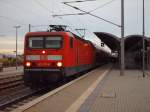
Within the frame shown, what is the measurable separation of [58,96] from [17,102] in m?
2.34

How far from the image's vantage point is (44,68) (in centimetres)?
1948

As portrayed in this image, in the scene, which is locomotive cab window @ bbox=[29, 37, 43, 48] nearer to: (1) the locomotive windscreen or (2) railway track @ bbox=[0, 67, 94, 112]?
(1) the locomotive windscreen

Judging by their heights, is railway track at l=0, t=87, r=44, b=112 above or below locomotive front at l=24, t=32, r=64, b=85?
below

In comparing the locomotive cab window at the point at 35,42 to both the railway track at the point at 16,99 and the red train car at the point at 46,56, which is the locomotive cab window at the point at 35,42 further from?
the railway track at the point at 16,99

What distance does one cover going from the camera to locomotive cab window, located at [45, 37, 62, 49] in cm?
1983

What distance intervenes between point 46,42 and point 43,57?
0.92 m

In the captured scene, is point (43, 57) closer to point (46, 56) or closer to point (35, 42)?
point (46, 56)

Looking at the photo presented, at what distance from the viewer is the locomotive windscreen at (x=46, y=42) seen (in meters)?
19.8

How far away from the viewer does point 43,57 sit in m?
19.7

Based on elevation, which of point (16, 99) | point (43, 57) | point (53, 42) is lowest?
point (16, 99)

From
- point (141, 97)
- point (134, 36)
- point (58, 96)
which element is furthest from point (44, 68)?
point (134, 36)

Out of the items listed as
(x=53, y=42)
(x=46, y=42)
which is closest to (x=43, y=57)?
(x=46, y=42)

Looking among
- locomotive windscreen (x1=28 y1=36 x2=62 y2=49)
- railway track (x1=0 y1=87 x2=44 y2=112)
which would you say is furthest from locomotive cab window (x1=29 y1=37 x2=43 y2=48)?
railway track (x1=0 y1=87 x2=44 y2=112)

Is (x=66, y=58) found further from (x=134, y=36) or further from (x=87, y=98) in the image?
(x=134, y=36)
